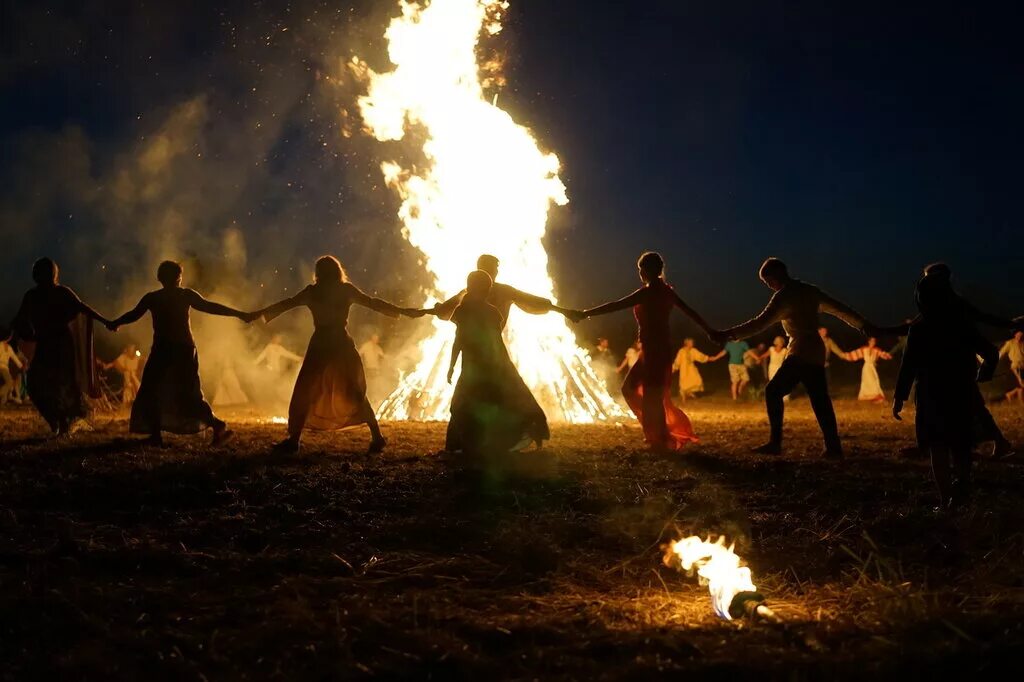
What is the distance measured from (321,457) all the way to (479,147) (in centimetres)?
662

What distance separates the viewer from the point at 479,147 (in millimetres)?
13414

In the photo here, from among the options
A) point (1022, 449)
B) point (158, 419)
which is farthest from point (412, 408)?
point (1022, 449)

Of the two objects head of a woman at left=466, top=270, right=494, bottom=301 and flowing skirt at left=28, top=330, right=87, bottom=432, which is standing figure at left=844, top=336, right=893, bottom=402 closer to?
head of a woman at left=466, top=270, right=494, bottom=301

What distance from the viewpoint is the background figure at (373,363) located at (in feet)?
67.7

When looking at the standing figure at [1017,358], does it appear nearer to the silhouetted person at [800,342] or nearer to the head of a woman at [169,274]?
the silhouetted person at [800,342]

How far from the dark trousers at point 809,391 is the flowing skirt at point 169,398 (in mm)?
6256

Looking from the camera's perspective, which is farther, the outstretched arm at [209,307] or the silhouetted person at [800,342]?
the outstretched arm at [209,307]

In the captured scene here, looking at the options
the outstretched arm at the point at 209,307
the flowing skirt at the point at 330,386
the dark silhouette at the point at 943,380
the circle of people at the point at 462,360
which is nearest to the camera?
the dark silhouette at the point at 943,380

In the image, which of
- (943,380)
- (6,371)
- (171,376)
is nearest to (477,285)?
(171,376)

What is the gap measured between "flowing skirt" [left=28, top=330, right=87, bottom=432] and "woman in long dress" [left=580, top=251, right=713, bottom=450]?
6483 mm

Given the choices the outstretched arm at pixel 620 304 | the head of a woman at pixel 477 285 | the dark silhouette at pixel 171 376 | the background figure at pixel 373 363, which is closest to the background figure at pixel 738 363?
the background figure at pixel 373 363

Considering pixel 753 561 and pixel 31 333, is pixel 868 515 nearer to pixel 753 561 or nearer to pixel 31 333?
pixel 753 561

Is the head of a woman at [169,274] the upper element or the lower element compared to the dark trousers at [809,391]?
upper

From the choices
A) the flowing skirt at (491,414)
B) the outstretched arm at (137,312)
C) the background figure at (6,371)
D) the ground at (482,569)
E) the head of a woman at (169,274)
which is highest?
the head of a woman at (169,274)
